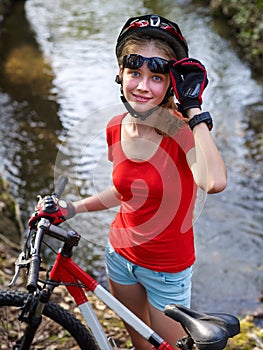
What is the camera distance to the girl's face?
242 cm

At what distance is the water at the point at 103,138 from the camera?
516cm

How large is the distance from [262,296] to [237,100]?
4.78 meters

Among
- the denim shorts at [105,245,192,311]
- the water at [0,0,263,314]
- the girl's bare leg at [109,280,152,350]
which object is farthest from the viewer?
the water at [0,0,263,314]

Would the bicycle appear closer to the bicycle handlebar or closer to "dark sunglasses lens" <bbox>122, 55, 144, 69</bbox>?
the bicycle handlebar

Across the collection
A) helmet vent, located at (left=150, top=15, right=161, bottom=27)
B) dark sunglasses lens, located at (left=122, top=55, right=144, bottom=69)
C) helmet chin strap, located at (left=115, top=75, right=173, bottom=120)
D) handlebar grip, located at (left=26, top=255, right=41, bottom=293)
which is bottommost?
handlebar grip, located at (left=26, top=255, right=41, bottom=293)

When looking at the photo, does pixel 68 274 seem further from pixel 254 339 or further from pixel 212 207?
pixel 212 207

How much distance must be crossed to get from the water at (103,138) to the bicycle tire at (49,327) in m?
0.76

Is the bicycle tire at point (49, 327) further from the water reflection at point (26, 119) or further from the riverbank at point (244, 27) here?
the riverbank at point (244, 27)

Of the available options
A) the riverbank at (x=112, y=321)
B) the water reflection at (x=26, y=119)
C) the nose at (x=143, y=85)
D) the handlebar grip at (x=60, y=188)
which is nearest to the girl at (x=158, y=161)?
the nose at (x=143, y=85)

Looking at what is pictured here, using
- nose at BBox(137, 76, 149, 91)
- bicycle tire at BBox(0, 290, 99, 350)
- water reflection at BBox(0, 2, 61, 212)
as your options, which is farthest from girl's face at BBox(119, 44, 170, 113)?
water reflection at BBox(0, 2, 61, 212)

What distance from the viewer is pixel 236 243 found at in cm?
564

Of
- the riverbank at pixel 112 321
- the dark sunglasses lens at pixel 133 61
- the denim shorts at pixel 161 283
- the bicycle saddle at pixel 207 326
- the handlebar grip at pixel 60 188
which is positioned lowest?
the riverbank at pixel 112 321

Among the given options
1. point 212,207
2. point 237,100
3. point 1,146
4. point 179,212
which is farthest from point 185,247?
point 237,100

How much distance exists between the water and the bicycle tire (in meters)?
0.76
